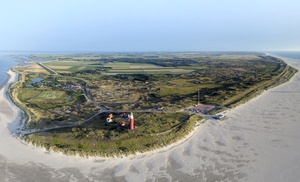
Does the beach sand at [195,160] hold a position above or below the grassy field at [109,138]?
below

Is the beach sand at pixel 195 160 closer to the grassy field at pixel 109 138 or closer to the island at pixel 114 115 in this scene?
the grassy field at pixel 109 138

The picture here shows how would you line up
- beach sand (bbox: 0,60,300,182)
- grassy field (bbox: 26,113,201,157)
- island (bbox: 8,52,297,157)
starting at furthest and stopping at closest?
island (bbox: 8,52,297,157), grassy field (bbox: 26,113,201,157), beach sand (bbox: 0,60,300,182)

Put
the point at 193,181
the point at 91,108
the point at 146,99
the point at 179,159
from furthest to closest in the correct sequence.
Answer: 1. the point at 146,99
2. the point at 91,108
3. the point at 179,159
4. the point at 193,181

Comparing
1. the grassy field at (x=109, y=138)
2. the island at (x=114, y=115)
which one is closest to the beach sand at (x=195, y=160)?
the grassy field at (x=109, y=138)

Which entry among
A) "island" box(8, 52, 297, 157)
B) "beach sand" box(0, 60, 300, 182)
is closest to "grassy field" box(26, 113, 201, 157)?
"island" box(8, 52, 297, 157)

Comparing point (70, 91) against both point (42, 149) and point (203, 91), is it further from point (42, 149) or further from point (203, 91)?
point (42, 149)

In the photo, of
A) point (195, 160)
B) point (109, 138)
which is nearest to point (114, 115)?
point (109, 138)

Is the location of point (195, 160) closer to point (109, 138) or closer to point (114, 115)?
point (109, 138)

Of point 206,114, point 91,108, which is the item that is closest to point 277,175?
point 206,114

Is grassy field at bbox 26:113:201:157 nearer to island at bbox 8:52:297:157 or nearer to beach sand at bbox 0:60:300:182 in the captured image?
island at bbox 8:52:297:157
